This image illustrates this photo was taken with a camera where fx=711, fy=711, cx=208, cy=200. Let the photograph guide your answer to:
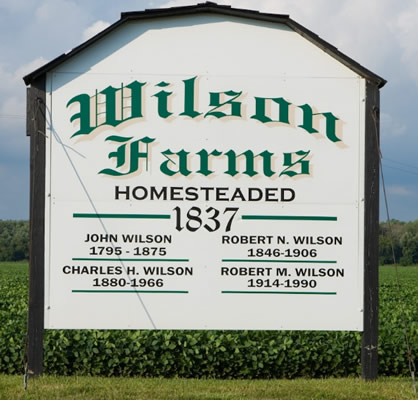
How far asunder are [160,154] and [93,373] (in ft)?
12.0

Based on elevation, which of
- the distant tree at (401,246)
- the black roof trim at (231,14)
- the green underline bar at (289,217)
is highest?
the black roof trim at (231,14)

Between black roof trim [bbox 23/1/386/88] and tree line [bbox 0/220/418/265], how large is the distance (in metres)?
72.8

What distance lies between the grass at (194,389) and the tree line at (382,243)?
7252 centimetres

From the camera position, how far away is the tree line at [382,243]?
86000 mm

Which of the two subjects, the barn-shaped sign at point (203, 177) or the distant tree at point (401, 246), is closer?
the barn-shaped sign at point (203, 177)

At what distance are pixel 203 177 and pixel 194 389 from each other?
2652mm

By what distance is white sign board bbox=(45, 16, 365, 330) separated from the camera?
8.65m

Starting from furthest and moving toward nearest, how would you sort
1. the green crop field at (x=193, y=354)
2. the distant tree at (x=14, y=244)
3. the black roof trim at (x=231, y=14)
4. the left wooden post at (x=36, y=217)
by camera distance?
the distant tree at (x=14, y=244) < the green crop field at (x=193, y=354) < the black roof trim at (x=231, y=14) < the left wooden post at (x=36, y=217)

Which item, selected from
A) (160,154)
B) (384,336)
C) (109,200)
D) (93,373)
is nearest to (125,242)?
(109,200)

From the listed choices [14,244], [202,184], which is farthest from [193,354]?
[14,244]

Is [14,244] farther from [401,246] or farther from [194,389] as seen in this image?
[194,389]

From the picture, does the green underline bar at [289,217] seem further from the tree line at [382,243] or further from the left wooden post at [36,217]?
the tree line at [382,243]

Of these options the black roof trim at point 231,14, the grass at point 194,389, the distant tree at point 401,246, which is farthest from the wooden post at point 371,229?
the distant tree at point 401,246

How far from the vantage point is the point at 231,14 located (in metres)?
8.90
